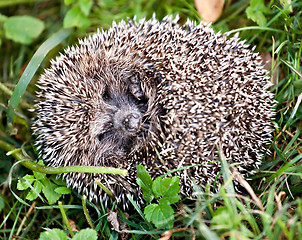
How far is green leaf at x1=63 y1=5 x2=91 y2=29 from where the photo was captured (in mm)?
4022

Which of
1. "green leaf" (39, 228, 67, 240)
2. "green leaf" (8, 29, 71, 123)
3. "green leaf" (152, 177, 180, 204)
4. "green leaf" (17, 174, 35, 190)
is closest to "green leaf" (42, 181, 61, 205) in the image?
"green leaf" (17, 174, 35, 190)

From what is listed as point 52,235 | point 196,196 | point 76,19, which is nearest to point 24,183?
point 52,235

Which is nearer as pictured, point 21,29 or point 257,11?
point 257,11

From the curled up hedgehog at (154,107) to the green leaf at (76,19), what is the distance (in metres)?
0.83

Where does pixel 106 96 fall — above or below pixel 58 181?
above

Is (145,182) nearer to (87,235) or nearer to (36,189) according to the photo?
(87,235)

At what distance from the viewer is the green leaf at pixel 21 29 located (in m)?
3.99

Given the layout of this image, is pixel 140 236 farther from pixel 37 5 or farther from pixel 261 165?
pixel 37 5

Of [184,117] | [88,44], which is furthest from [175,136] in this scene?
Result: [88,44]

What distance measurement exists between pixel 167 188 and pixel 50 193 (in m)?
1.27

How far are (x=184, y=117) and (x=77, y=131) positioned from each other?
1.09 metres

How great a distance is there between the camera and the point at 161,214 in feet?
9.37

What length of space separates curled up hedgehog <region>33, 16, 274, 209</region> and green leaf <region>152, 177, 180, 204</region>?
147mm

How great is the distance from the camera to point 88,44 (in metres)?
3.34
